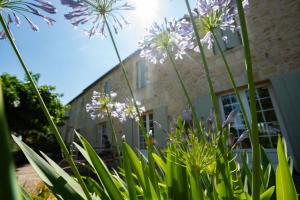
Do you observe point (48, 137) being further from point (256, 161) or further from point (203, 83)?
point (256, 161)

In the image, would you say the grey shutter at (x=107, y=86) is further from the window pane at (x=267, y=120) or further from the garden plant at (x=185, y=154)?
the garden plant at (x=185, y=154)

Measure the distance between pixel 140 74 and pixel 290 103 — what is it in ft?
21.7

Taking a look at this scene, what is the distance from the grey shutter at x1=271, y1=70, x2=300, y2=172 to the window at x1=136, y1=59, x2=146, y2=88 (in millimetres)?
5730

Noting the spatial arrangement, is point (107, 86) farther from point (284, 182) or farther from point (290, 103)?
point (284, 182)

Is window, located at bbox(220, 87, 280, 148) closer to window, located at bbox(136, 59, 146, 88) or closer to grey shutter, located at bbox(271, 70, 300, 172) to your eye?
grey shutter, located at bbox(271, 70, 300, 172)

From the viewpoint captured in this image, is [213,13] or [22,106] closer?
[213,13]

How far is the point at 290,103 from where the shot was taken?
4.51 meters

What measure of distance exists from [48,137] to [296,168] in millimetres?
17586

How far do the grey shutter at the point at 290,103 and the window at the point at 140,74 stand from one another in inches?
226

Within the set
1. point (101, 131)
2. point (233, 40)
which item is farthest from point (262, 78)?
point (101, 131)

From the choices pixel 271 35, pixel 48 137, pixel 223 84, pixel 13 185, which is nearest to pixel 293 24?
pixel 271 35

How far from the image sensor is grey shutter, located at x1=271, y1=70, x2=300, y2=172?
433 centimetres

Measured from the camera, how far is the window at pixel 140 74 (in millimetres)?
9523

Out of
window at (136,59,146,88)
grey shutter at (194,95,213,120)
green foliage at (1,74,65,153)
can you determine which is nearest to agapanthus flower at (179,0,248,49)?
grey shutter at (194,95,213,120)
